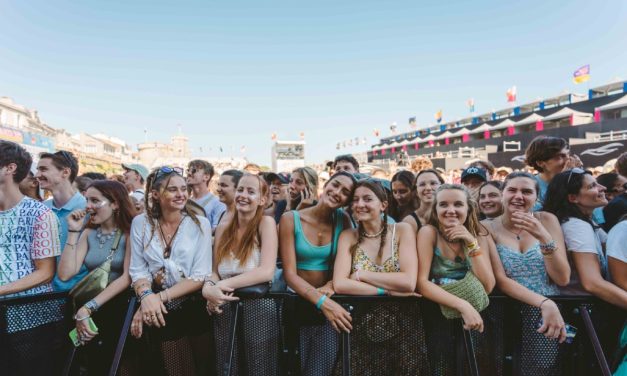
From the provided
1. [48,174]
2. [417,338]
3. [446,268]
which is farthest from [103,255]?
[446,268]

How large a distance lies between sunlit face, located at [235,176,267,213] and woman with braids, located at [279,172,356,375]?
241 mm

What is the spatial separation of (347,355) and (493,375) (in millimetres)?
896

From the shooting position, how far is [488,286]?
1960mm

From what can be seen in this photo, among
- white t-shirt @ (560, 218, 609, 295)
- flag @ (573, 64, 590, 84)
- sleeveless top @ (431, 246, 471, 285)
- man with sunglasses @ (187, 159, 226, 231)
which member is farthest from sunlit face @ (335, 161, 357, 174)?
flag @ (573, 64, 590, 84)

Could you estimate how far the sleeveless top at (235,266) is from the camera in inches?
87.0

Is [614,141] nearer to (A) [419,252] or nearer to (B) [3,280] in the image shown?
(A) [419,252]

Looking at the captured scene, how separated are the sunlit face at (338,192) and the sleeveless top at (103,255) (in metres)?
1.49

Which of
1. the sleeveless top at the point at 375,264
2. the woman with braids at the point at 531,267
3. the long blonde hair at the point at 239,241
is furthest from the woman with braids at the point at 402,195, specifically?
the long blonde hair at the point at 239,241

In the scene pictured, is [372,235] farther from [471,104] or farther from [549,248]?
[471,104]

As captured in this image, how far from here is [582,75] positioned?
1533 inches

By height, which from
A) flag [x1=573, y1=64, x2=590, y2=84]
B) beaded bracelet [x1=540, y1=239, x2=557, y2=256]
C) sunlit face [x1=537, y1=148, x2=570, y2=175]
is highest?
flag [x1=573, y1=64, x2=590, y2=84]

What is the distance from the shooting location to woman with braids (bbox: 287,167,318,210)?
3.34 metres

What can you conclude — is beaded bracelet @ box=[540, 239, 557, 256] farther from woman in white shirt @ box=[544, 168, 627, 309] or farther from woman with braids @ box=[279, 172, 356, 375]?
woman with braids @ box=[279, 172, 356, 375]

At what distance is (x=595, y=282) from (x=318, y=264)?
169cm
